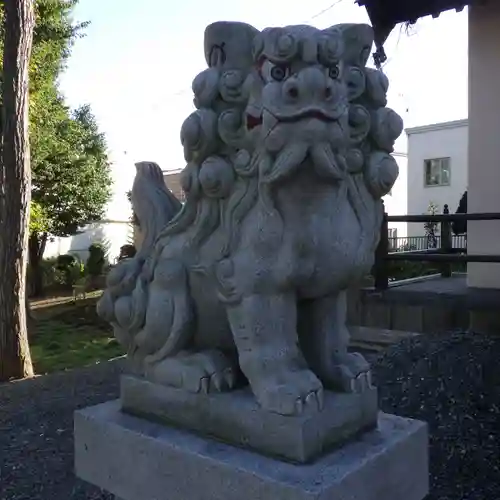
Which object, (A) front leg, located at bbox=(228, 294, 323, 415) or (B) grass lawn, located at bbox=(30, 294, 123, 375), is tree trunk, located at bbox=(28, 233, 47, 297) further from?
(A) front leg, located at bbox=(228, 294, 323, 415)

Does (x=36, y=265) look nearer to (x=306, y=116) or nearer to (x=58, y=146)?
(x=58, y=146)

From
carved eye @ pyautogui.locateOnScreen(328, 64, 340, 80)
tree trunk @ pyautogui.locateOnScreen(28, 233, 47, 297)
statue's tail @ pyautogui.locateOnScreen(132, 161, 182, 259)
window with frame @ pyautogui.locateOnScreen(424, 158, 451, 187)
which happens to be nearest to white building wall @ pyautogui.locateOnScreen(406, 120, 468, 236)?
window with frame @ pyautogui.locateOnScreen(424, 158, 451, 187)

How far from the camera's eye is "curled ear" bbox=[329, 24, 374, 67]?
141cm

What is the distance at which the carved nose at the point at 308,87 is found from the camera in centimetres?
126

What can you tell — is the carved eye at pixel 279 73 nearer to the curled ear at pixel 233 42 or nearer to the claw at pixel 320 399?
the curled ear at pixel 233 42

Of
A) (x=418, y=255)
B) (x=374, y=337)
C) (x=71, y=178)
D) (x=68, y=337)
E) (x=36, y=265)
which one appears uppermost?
(x=71, y=178)

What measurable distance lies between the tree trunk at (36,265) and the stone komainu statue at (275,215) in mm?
12049

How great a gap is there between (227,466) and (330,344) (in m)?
0.43

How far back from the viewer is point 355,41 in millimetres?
1421

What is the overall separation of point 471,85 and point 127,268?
4.18m

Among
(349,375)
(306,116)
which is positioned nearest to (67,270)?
(349,375)

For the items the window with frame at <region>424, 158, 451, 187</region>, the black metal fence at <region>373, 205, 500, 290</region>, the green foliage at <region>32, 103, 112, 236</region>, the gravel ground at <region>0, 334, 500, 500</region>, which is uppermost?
the window with frame at <region>424, 158, 451, 187</region>

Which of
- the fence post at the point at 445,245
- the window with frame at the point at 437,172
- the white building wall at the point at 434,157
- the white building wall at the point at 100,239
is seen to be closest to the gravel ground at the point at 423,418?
the fence post at the point at 445,245

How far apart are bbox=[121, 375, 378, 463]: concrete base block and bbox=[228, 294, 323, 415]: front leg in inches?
1.7
